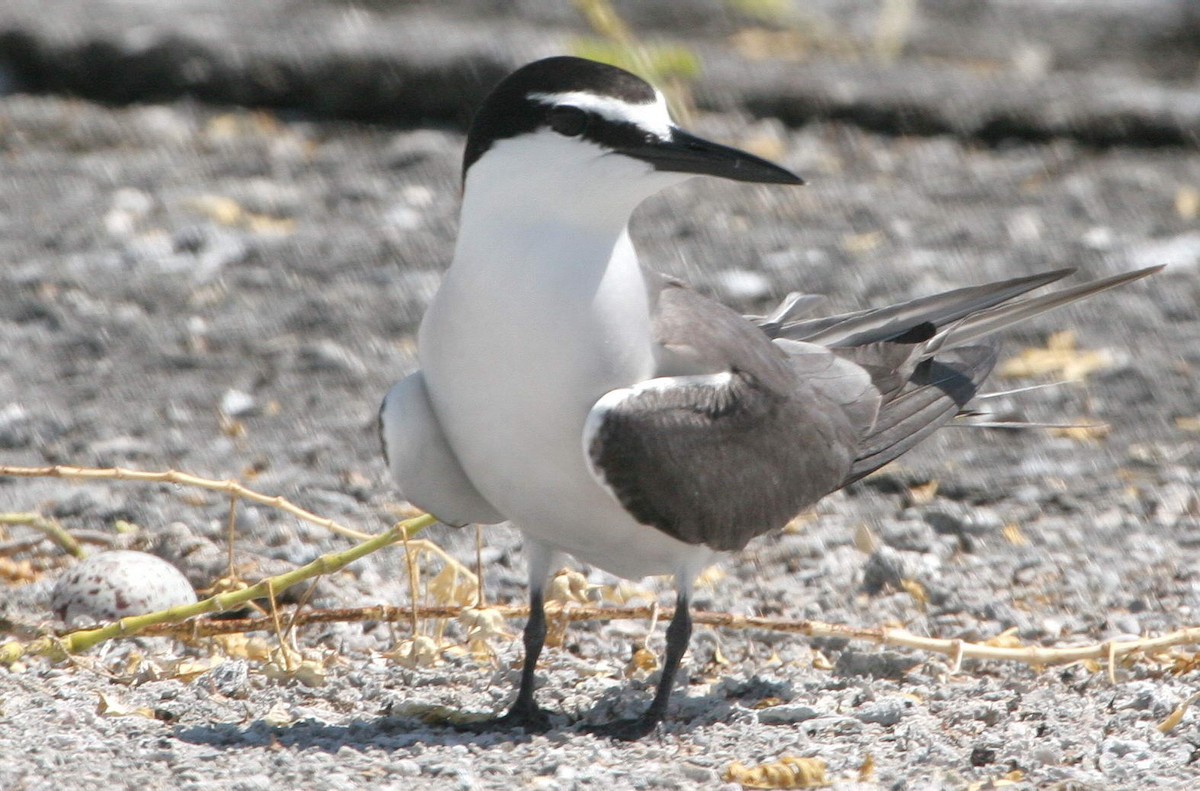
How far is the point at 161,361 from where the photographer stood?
207 inches

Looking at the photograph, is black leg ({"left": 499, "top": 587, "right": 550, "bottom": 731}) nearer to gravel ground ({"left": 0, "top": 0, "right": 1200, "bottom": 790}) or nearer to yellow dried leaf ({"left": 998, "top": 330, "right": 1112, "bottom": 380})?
gravel ground ({"left": 0, "top": 0, "right": 1200, "bottom": 790})

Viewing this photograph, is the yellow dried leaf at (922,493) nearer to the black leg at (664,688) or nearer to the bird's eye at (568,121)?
the black leg at (664,688)

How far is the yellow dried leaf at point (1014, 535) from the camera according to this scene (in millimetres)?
4363

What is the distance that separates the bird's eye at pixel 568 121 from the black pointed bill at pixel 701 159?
84 millimetres

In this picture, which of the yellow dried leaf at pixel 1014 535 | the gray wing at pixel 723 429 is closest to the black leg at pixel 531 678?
the gray wing at pixel 723 429

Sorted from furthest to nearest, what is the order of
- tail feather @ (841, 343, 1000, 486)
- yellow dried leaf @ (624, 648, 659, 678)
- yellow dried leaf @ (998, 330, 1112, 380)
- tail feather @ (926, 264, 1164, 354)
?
yellow dried leaf @ (998, 330, 1112, 380)
tail feather @ (926, 264, 1164, 354)
tail feather @ (841, 343, 1000, 486)
yellow dried leaf @ (624, 648, 659, 678)

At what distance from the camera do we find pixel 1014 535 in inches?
173

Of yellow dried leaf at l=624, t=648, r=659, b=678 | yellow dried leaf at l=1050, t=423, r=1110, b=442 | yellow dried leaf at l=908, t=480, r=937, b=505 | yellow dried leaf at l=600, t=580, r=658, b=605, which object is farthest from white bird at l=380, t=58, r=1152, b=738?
yellow dried leaf at l=1050, t=423, r=1110, b=442

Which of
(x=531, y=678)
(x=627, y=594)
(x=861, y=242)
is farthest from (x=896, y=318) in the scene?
(x=861, y=242)

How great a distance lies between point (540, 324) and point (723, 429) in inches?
16.6

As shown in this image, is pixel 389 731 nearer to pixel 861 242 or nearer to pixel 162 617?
pixel 162 617

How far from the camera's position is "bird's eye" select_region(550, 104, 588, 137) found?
315 centimetres

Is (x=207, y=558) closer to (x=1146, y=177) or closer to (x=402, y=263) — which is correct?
(x=402, y=263)

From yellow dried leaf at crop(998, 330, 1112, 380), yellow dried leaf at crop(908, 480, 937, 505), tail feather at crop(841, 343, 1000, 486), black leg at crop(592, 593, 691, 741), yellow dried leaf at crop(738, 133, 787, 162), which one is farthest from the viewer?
yellow dried leaf at crop(738, 133, 787, 162)
